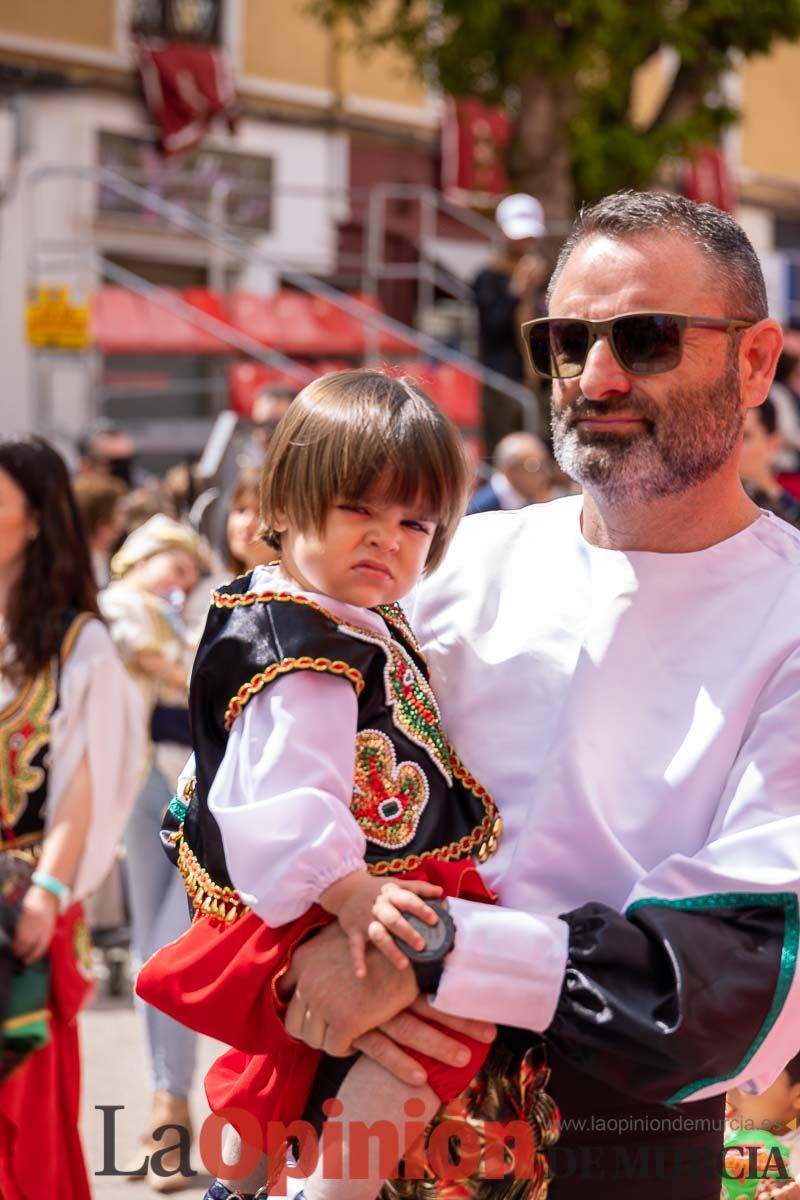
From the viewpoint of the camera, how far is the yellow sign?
39.2 ft

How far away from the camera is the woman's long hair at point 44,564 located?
13.6 feet

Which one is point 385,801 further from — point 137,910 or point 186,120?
point 186,120

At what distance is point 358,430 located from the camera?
7.19 ft

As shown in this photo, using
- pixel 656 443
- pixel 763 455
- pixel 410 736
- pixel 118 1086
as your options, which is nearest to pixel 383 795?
pixel 410 736

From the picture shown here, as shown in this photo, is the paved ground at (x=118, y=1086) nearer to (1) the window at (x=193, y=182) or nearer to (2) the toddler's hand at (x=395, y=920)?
(2) the toddler's hand at (x=395, y=920)

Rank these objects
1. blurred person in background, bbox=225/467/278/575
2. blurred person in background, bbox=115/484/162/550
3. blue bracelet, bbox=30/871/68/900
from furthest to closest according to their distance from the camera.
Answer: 1. blurred person in background, bbox=115/484/162/550
2. blurred person in background, bbox=225/467/278/575
3. blue bracelet, bbox=30/871/68/900

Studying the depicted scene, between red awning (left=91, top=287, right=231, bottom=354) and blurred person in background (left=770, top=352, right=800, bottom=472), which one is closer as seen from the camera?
blurred person in background (left=770, top=352, right=800, bottom=472)

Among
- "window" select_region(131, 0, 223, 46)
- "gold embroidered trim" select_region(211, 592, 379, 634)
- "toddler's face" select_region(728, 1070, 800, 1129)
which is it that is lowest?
"toddler's face" select_region(728, 1070, 800, 1129)

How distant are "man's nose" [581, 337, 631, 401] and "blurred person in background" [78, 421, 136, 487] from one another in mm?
8199

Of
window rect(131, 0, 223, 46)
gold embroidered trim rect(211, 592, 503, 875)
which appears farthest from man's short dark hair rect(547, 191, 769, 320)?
window rect(131, 0, 223, 46)

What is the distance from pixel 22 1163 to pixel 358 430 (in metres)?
2.01

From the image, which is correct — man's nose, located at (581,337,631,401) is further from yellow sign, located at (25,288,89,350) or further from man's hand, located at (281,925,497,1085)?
yellow sign, located at (25,288,89,350)

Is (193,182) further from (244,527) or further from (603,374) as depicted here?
(603,374)

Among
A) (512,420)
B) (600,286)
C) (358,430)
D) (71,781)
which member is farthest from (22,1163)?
(512,420)
